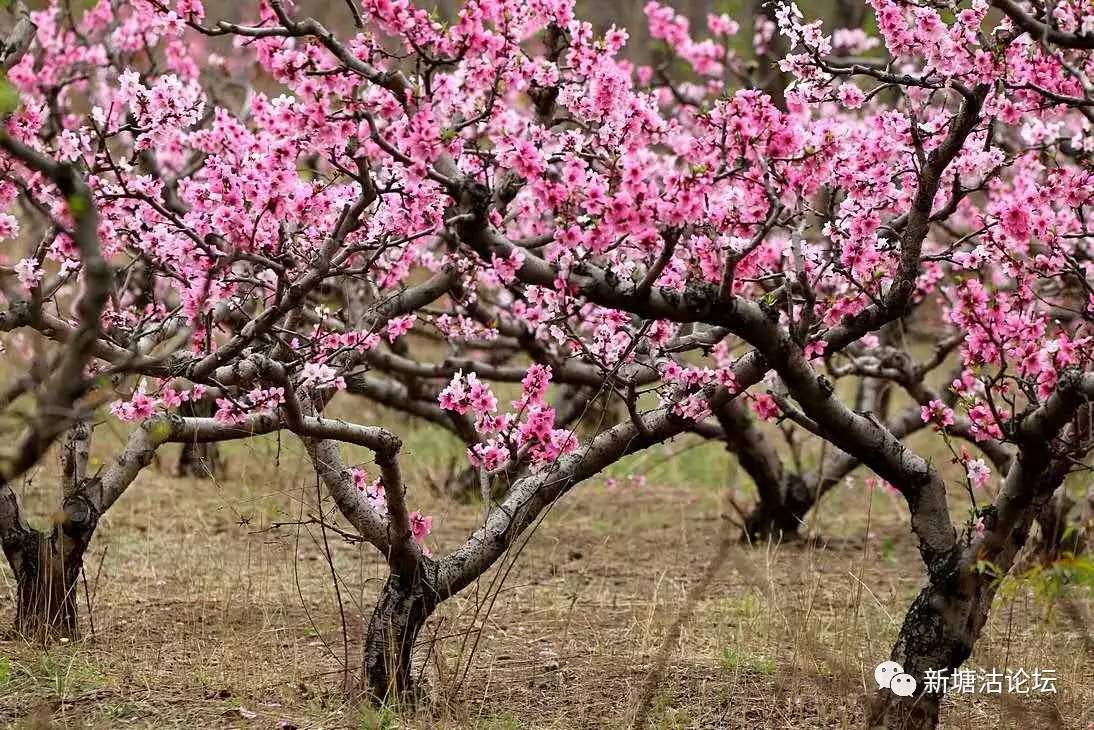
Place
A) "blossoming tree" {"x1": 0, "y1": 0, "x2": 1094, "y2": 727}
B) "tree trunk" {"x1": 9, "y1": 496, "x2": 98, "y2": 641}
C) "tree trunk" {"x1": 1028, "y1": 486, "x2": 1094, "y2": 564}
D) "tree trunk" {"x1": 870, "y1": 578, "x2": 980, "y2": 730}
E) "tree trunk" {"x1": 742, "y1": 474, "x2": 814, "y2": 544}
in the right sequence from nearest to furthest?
"blossoming tree" {"x1": 0, "y1": 0, "x2": 1094, "y2": 727}
"tree trunk" {"x1": 870, "y1": 578, "x2": 980, "y2": 730}
"tree trunk" {"x1": 9, "y1": 496, "x2": 98, "y2": 641}
"tree trunk" {"x1": 1028, "y1": 486, "x2": 1094, "y2": 564}
"tree trunk" {"x1": 742, "y1": 474, "x2": 814, "y2": 544}

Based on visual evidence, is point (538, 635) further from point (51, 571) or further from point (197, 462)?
point (197, 462)

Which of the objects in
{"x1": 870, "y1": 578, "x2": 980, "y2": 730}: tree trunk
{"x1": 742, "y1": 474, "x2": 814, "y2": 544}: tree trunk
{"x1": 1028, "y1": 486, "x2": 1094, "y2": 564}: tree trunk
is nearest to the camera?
{"x1": 870, "y1": 578, "x2": 980, "y2": 730}: tree trunk

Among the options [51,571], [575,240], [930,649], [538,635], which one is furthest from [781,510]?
[51,571]

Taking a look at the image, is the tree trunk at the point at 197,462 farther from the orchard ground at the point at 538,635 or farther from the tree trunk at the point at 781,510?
the tree trunk at the point at 781,510

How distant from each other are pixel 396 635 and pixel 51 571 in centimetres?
153

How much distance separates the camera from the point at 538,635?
526 cm

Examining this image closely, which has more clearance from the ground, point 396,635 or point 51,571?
point 51,571

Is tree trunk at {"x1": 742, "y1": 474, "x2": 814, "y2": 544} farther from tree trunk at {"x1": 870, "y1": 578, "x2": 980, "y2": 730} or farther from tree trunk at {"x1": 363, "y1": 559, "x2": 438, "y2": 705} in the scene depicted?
tree trunk at {"x1": 363, "y1": 559, "x2": 438, "y2": 705}

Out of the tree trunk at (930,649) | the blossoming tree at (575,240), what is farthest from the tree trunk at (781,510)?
the tree trunk at (930,649)

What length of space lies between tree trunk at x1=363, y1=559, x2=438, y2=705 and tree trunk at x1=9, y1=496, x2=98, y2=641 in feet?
4.61

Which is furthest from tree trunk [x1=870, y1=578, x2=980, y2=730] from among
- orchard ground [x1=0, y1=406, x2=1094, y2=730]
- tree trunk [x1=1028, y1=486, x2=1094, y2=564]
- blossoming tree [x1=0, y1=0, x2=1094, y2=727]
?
tree trunk [x1=1028, y1=486, x2=1094, y2=564]

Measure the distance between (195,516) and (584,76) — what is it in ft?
12.8

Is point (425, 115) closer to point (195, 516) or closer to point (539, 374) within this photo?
point (539, 374)

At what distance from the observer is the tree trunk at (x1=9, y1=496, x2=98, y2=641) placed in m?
4.73
